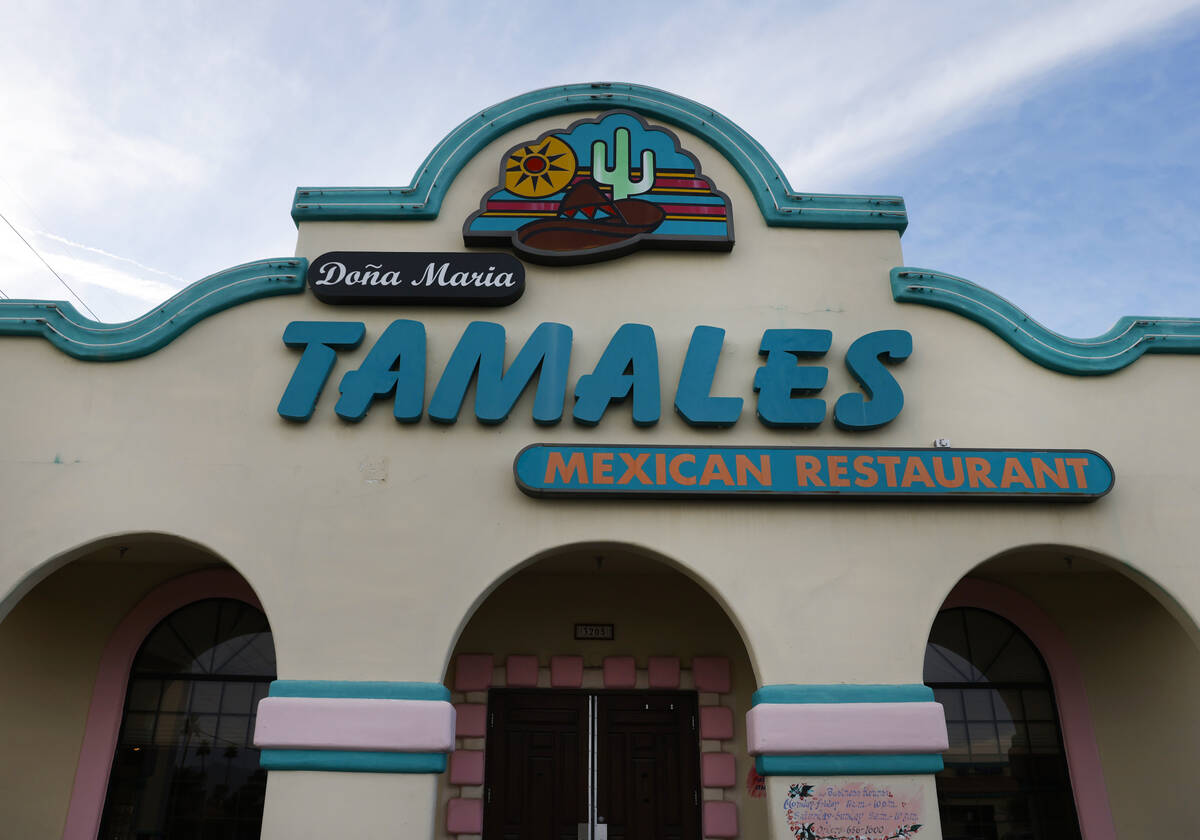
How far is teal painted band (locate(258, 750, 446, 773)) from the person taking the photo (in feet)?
20.4

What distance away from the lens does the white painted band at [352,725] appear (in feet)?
20.5

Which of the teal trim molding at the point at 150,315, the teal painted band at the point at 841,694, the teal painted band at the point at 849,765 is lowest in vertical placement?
the teal painted band at the point at 849,765

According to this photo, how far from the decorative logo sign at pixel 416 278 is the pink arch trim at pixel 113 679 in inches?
123

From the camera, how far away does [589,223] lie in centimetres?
A: 797

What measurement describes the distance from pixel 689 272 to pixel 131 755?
22.7 ft

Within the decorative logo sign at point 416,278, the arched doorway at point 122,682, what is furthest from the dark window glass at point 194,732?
the decorative logo sign at point 416,278

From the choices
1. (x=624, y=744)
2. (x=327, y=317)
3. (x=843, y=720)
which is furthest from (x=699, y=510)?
(x=327, y=317)

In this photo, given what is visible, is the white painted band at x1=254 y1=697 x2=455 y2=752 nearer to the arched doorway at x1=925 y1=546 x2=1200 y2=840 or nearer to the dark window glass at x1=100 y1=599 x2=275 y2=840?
the dark window glass at x1=100 y1=599 x2=275 y2=840

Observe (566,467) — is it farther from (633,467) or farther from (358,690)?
(358,690)

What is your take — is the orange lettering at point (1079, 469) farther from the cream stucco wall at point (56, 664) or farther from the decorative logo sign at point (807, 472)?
the cream stucco wall at point (56, 664)

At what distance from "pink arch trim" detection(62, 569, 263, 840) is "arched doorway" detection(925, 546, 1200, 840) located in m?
7.09

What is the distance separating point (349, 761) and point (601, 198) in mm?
5290

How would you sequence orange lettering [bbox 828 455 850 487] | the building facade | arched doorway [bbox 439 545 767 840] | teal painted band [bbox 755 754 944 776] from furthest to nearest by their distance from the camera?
arched doorway [bbox 439 545 767 840] < orange lettering [bbox 828 455 850 487] < the building facade < teal painted band [bbox 755 754 944 776]

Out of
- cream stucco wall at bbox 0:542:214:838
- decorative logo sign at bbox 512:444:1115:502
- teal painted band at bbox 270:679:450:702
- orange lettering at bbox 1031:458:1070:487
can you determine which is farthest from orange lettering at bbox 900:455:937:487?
cream stucco wall at bbox 0:542:214:838
